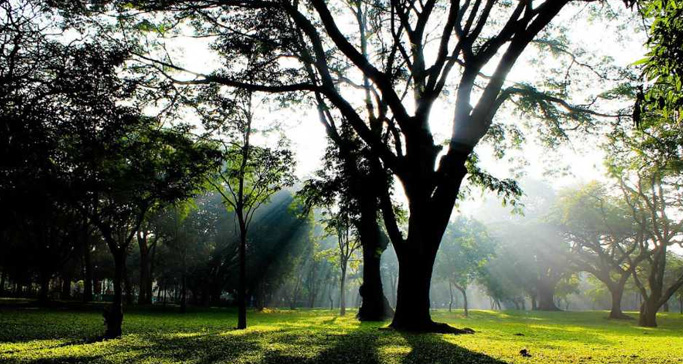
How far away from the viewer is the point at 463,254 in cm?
4784

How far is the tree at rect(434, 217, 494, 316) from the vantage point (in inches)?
1881

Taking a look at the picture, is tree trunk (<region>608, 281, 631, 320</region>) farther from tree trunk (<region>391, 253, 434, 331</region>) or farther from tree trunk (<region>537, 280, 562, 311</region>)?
tree trunk (<region>391, 253, 434, 331</region>)

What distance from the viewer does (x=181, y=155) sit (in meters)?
18.2

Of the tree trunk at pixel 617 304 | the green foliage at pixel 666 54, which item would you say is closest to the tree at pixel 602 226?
the tree trunk at pixel 617 304

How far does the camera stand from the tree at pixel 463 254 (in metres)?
47.8

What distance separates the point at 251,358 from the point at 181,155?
11.7 metres

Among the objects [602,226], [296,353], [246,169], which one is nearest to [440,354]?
[296,353]

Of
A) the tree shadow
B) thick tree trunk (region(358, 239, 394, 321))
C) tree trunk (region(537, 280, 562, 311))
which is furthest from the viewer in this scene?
tree trunk (region(537, 280, 562, 311))

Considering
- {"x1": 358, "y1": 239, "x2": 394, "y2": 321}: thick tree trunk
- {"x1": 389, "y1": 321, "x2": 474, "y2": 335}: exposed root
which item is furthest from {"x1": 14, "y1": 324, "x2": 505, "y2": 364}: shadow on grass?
{"x1": 358, "y1": 239, "x2": 394, "y2": 321}: thick tree trunk

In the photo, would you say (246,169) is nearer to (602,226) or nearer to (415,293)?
(415,293)

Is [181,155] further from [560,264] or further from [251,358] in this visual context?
[560,264]

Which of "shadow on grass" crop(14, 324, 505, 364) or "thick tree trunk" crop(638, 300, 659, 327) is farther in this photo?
"thick tree trunk" crop(638, 300, 659, 327)

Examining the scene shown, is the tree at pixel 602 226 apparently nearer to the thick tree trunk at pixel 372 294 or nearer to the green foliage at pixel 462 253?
the green foliage at pixel 462 253

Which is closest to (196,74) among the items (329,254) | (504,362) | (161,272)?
(504,362)
